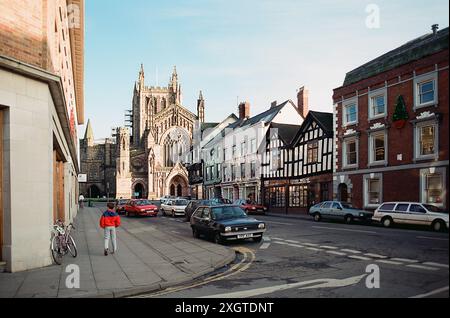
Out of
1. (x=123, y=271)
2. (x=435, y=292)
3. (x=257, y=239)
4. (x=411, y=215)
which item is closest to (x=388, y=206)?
(x=411, y=215)

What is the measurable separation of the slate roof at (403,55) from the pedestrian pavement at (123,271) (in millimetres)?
6129

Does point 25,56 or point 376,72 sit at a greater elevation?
point 25,56

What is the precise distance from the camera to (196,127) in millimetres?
92000

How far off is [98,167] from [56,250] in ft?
349

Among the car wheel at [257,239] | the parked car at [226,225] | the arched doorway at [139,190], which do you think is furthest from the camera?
the arched doorway at [139,190]

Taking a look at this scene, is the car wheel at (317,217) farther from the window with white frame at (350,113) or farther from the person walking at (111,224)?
the window with white frame at (350,113)

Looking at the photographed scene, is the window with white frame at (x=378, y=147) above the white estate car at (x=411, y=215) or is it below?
above

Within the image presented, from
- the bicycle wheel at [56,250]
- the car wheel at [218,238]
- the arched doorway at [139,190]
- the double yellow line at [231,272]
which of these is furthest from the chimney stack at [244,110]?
the bicycle wheel at [56,250]

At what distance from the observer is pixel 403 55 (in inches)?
105

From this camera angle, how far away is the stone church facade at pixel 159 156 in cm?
8906

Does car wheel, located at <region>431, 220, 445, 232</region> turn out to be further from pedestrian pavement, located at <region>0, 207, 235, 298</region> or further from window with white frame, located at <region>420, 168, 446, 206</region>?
pedestrian pavement, located at <region>0, 207, 235, 298</region>
